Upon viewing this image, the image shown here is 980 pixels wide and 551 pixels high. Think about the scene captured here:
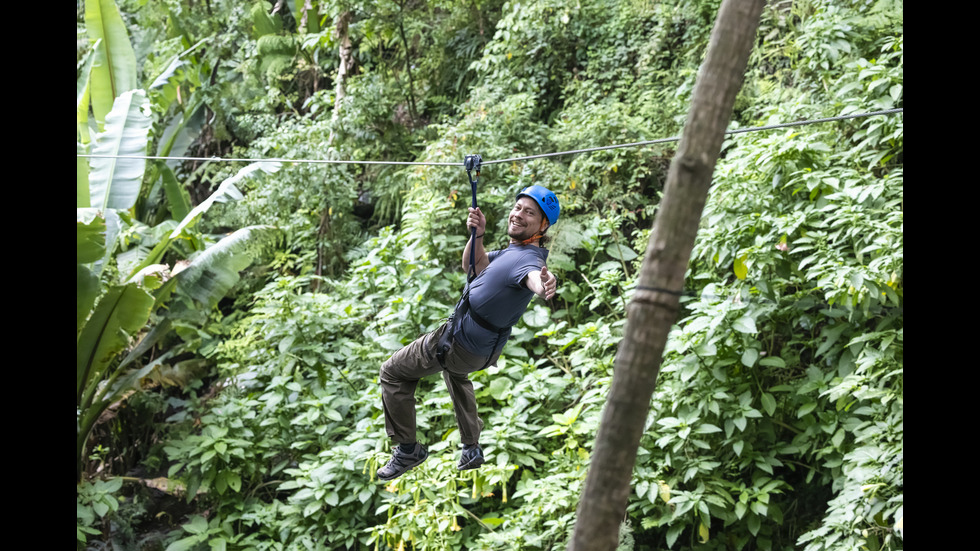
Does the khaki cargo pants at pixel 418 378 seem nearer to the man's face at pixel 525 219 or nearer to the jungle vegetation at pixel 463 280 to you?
the man's face at pixel 525 219

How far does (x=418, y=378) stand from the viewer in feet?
13.4

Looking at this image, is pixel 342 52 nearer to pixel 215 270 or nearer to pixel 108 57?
pixel 108 57

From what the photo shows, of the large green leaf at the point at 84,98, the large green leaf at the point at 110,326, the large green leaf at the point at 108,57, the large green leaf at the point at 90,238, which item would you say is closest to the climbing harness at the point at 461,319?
the large green leaf at the point at 90,238

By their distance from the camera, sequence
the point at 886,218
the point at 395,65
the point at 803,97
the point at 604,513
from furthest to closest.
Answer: the point at 395,65 → the point at 803,97 → the point at 886,218 → the point at 604,513

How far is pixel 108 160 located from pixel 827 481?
6.64 metres

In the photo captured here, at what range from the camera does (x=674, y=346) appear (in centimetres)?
524

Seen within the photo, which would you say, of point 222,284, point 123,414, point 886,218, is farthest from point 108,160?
point 886,218

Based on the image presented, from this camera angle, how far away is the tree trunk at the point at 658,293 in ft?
6.39

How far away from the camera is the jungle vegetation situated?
5.14 meters

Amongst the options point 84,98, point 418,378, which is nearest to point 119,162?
point 84,98

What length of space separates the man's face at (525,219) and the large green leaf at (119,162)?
5.00 metres

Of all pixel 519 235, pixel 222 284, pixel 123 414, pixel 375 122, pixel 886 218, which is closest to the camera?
pixel 519 235

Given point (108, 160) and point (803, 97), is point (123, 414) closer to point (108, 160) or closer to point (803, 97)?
point (108, 160)

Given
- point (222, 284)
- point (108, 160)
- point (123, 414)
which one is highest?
point (108, 160)
